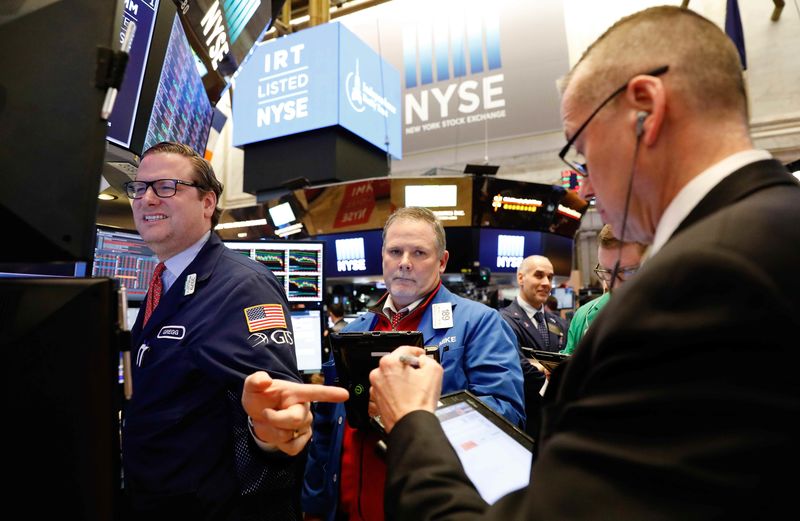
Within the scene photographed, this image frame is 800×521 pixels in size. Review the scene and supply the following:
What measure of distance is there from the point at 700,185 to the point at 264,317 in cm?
126

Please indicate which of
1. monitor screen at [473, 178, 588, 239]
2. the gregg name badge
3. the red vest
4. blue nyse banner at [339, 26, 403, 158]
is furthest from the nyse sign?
the red vest

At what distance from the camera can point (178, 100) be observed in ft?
8.49

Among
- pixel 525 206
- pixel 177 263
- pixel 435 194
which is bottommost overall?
pixel 177 263

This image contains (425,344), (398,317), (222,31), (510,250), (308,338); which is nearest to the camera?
(425,344)

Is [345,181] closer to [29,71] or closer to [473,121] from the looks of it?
[473,121]

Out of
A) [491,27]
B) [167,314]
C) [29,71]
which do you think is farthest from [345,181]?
[29,71]

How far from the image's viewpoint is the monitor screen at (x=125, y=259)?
2.32 metres

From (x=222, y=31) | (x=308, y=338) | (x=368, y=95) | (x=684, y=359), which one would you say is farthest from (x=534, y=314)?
(x=368, y=95)

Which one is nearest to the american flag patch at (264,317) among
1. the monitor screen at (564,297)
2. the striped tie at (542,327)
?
the striped tie at (542,327)

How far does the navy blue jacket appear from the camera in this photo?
140cm

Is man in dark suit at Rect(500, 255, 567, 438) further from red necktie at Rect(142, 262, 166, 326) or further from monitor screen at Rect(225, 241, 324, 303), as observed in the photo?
red necktie at Rect(142, 262, 166, 326)

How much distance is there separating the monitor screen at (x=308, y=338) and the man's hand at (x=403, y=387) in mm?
2277

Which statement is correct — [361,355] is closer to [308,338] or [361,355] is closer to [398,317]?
[398,317]

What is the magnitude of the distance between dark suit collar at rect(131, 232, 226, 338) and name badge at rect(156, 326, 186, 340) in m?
0.04
